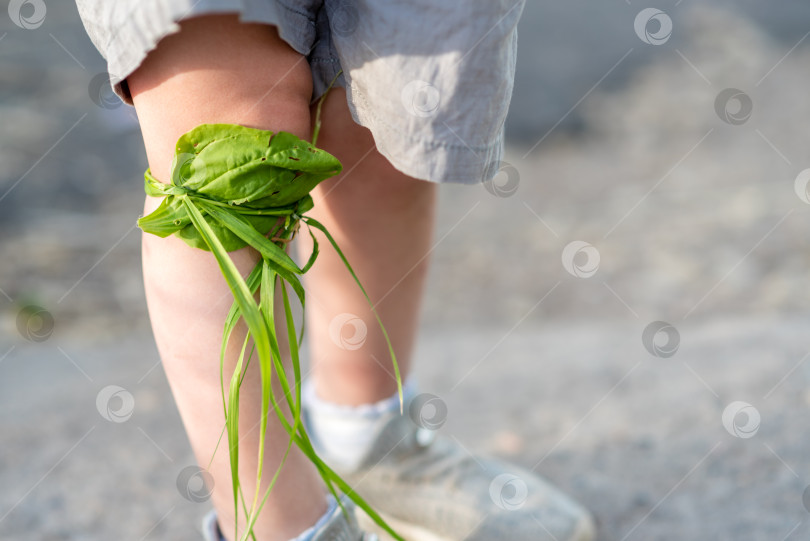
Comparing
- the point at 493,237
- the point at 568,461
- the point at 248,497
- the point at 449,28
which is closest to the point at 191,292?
the point at 248,497

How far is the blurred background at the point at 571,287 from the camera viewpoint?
1401 mm

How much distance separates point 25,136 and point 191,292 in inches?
107

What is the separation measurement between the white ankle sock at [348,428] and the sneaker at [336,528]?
19cm

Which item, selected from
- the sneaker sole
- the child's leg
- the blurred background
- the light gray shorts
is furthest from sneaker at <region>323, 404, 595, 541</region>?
the light gray shorts

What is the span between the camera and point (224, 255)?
0.76m

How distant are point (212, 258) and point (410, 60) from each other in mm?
302

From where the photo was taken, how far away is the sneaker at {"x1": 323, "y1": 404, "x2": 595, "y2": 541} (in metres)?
1.19

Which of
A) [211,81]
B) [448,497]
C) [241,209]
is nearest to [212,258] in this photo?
[241,209]

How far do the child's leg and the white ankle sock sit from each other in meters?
0.25

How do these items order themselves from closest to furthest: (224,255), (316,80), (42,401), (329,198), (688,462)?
1. (224,255)
2. (316,80)
3. (329,198)
4. (688,462)
5. (42,401)

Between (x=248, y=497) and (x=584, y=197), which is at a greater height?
(x=248, y=497)

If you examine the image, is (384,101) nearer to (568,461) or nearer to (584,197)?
(568,461)

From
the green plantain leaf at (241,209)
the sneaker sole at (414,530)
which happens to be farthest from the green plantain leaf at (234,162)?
the sneaker sole at (414,530)

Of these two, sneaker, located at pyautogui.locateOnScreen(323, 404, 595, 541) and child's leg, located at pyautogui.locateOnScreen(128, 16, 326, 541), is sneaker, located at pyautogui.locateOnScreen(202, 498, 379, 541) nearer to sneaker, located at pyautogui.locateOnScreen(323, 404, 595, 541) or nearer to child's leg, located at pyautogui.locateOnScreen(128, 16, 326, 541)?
child's leg, located at pyautogui.locateOnScreen(128, 16, 326, 541)
